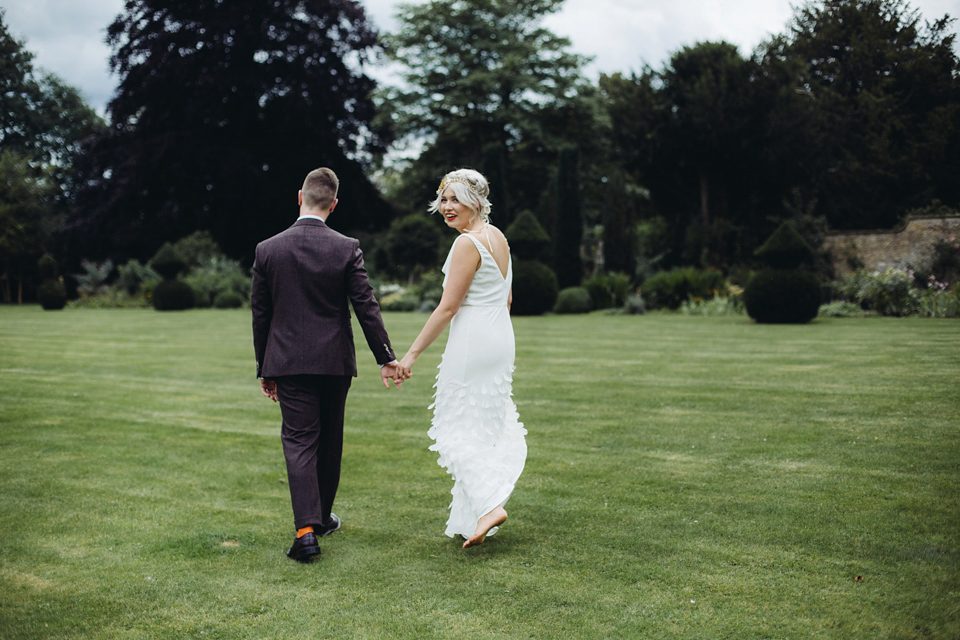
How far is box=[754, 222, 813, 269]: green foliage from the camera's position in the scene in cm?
1531

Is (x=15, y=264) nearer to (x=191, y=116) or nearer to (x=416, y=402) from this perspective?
(x=191, y=116)

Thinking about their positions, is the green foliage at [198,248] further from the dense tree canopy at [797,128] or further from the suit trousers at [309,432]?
the suit trousers at [309,432]

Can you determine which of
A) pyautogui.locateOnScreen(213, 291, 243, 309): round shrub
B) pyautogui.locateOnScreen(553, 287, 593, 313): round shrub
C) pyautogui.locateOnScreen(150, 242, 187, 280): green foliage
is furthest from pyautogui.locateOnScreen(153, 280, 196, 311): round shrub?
pyautogui.locateOnScreen(553, 287, 593, 313): round shrub

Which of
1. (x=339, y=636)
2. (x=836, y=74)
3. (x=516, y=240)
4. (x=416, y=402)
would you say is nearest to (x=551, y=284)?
(x=516, y=240)

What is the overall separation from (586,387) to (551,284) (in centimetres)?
1228

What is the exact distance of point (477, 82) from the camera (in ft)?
100

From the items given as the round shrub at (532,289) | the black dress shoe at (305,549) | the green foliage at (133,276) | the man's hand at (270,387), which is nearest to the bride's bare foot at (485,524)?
the black dress shoe at (305,549)

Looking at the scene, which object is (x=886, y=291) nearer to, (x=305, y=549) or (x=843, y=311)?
(x=843, y=311)

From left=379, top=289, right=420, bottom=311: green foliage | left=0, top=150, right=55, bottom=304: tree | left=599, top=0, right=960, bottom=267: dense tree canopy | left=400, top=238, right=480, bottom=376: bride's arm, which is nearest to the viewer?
left=400, top=238, right=480, bottom=376: bride's arm

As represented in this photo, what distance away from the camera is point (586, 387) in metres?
8.26

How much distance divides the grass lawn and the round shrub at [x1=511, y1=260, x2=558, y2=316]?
37.4 ft

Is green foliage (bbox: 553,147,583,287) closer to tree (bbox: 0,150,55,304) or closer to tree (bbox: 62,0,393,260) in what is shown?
tree (bbox: 62,0,393,260)

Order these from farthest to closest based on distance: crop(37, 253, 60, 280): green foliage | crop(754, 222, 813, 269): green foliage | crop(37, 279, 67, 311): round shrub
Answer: crop(37, 253, 60, 280): green foliage, crop(37, 279, 67, 311): round shrub, crop(754, 222, 813, 269): green foliage

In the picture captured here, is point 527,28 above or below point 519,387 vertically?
above
